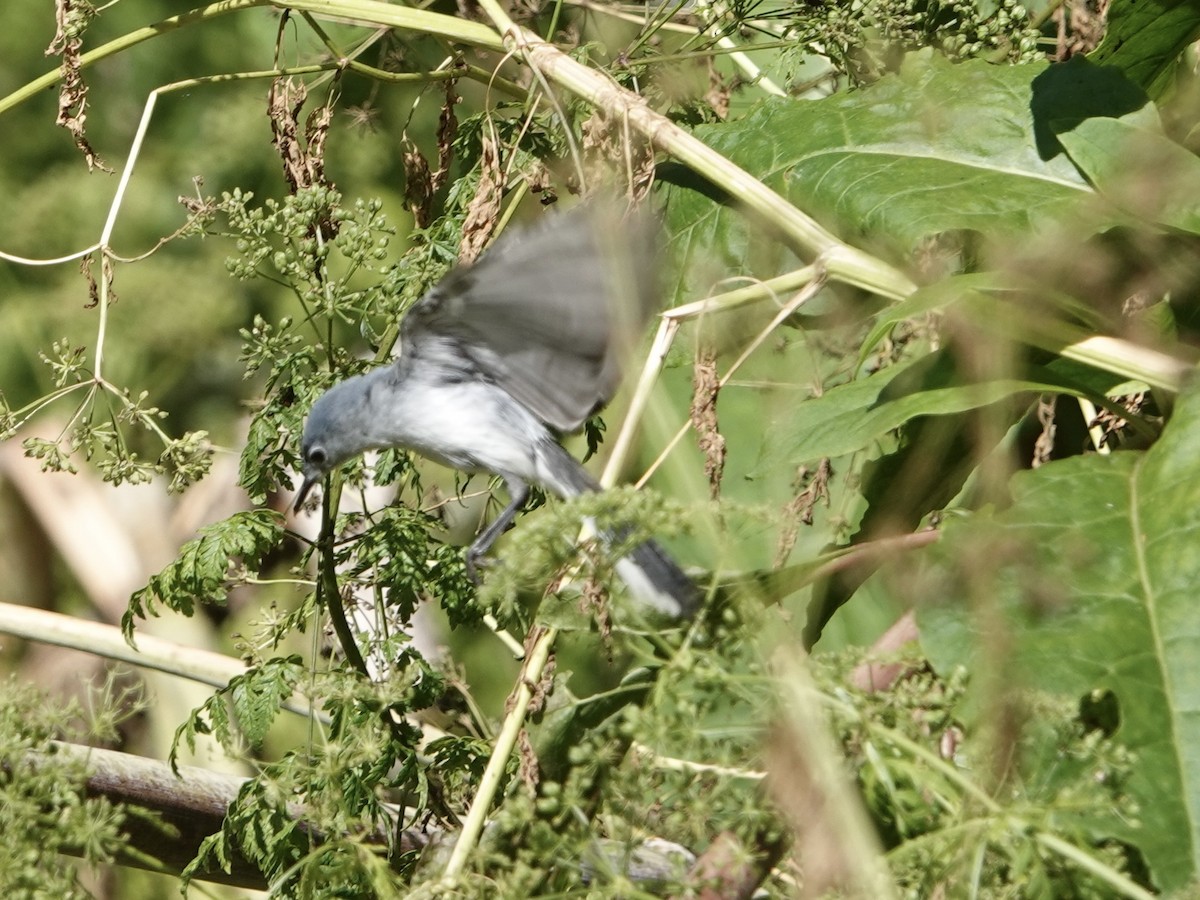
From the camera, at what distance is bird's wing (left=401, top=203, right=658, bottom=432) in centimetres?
171

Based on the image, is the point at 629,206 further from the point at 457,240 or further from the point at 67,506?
the point at 67,506

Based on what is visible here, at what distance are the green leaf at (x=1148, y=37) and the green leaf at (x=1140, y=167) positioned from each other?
11.0 inches

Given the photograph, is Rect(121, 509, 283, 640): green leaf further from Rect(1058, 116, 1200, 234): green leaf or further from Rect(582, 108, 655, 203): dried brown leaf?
Rect(1058, 116, 1200, 234): green leaf

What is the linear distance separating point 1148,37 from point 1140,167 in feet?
1.35

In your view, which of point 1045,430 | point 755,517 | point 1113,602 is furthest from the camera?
point 1045,430

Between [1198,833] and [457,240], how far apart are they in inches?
47.6

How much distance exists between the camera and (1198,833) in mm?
1301

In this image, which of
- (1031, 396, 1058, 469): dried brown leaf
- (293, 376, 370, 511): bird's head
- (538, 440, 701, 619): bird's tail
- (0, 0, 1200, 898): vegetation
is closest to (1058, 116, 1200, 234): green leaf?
(0, 0, 1200, 898): vegetation

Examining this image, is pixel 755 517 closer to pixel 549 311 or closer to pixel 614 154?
pixel 549 311

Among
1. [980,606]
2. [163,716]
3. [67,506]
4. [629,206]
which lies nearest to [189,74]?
[67,506]

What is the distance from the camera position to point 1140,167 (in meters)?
1.81

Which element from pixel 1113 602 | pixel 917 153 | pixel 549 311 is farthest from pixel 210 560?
pixel 917 153

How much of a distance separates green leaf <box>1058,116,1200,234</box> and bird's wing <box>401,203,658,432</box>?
0.57 meters

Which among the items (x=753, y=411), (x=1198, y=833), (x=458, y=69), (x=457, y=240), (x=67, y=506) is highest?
(x=458, y=69)
